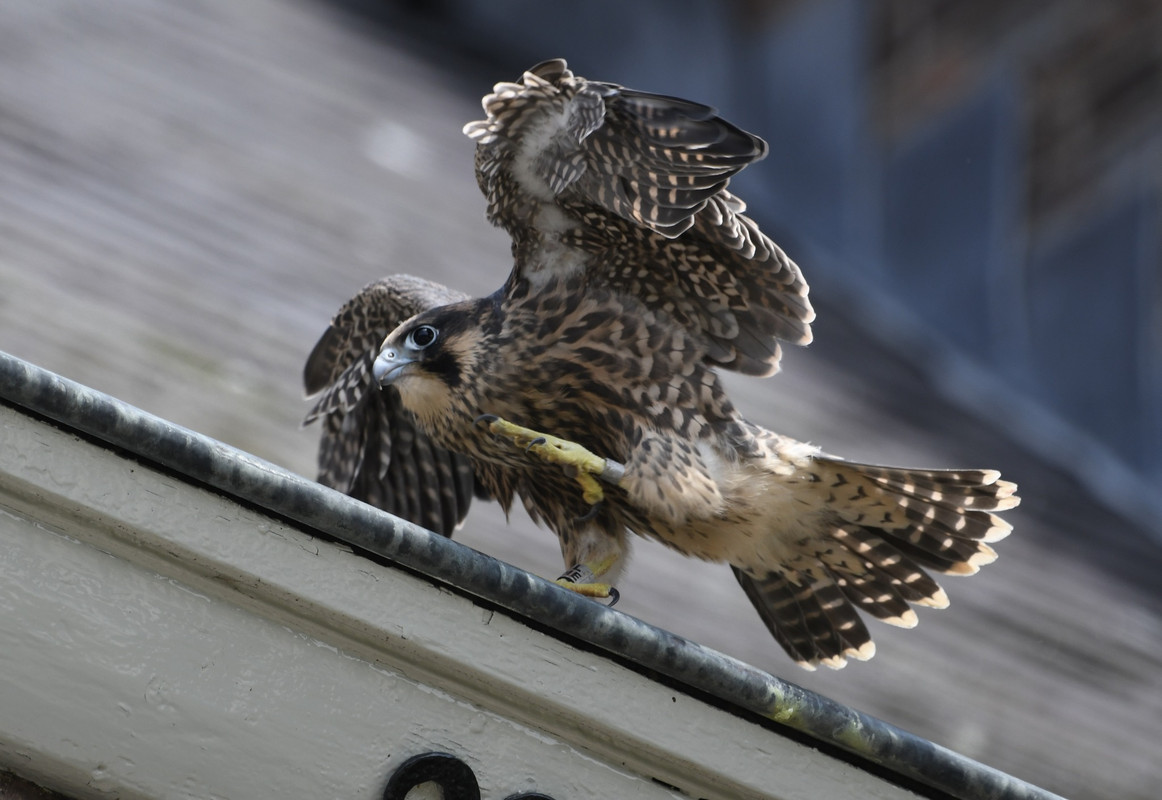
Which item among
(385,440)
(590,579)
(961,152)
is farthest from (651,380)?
(961,152)

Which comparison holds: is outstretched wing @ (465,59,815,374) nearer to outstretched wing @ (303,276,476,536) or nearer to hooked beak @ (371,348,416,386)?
hooked beak @ (371,348,416,386)

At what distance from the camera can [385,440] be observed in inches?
112

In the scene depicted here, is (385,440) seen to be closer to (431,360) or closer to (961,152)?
(431,360)

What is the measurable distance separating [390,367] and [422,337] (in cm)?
8

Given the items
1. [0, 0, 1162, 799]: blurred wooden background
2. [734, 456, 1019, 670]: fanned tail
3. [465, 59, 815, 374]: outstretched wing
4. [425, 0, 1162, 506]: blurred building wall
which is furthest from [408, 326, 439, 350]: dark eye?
[425, 0, 1162, 506]: blurred building wall

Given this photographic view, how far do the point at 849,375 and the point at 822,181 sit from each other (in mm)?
2878

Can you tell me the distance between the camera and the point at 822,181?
29.7 ft

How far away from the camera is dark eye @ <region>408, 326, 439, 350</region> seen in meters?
2.48

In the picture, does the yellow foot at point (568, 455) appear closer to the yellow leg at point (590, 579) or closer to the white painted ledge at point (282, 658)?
the yellow leg at point (590, 579)

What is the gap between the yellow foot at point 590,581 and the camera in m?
2.34

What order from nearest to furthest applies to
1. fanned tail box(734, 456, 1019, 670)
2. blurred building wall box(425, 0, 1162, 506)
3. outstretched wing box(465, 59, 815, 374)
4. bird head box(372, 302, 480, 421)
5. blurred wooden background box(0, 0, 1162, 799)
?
outstretched wing box(465, 59, 815, 374) < bird head box(372, 302, 480, 421) < fanned tail box(734, 456, 1019, 670) < blurred wooden background box(0, 0, 1162, 799) < blurred building wall box(425, 0, 1162, 506)

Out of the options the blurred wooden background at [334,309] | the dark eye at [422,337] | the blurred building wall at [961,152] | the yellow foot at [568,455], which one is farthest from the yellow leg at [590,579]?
the blurred building wall at [961,152]

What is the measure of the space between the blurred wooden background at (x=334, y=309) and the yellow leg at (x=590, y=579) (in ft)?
3.81

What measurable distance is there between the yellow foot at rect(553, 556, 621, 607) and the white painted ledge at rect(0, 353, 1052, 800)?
1.54 feet
